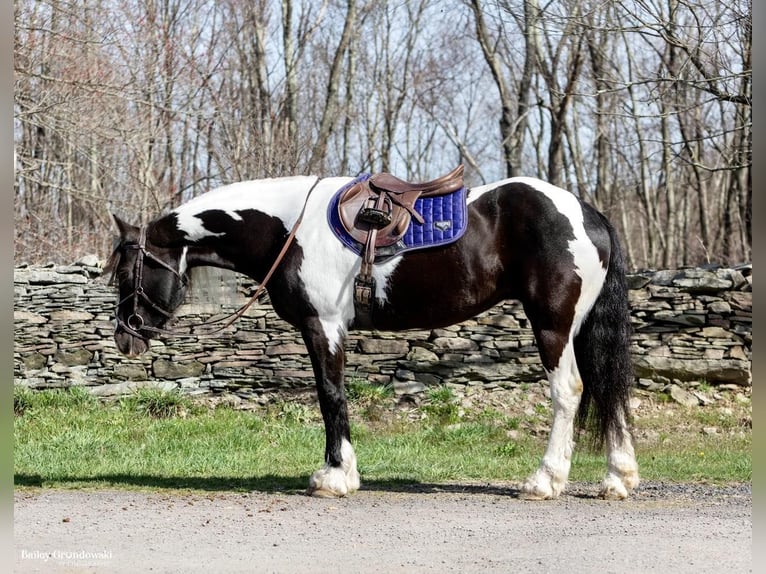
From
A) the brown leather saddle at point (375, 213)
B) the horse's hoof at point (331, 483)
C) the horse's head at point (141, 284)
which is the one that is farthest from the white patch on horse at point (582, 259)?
the horse's head at point (141, 284)

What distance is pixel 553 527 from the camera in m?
4.54

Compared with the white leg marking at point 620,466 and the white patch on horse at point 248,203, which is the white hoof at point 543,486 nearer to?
the white leg marking at point 620,466

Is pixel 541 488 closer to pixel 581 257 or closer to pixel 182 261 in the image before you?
pixel 581 257

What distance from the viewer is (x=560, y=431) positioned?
17.2 ft

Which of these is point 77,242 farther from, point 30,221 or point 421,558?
point 421,558

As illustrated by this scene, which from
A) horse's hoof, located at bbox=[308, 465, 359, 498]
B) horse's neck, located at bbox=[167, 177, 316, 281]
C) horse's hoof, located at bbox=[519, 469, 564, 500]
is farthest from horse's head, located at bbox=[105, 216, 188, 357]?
horse's hoof, located at bbox=[519, 469, 564, 500]

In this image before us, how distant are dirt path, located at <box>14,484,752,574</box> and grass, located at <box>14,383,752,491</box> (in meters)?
0.73

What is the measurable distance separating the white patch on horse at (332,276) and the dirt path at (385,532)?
3.87 feet

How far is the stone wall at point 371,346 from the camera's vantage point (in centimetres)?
997

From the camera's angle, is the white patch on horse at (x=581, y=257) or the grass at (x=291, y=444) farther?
the grass at (x=291, y=444)

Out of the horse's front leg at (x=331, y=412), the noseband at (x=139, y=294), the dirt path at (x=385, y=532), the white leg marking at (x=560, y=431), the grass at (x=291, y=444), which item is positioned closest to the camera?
the dirt path at (x=385, y=532)

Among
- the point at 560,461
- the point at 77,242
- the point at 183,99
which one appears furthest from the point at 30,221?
the point at 560,461

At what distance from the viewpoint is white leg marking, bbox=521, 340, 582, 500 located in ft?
17.2

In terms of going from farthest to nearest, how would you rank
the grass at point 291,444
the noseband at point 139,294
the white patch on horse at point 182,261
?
1. the grass at point 291,444
2. the white patch on horse at point 182,261
3. the noseband at point 139,294
